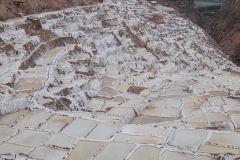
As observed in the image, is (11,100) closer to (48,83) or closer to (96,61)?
(48,83)

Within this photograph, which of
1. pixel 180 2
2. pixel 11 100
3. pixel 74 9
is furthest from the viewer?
pixel 180 2

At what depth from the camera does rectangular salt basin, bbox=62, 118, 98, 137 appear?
7.06 meters

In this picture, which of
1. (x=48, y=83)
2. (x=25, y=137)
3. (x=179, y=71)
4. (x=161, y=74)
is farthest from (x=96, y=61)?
(x=25, y=137)

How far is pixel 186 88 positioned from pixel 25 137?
819 cm

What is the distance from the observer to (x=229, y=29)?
125ft

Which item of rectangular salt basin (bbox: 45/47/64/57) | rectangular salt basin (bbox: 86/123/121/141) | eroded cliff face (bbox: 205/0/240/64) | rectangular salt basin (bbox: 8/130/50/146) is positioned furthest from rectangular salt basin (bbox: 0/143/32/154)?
eroded cliff face (bbox: 205/0/240/64)

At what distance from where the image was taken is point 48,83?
9562 millimetres

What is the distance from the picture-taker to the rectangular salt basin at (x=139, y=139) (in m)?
6.53

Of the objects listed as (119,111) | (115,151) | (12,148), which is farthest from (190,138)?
(12,148)

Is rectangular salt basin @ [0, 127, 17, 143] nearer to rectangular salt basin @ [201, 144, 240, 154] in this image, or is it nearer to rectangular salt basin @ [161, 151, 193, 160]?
rectangular salt basin @ [161, 151, 193, 160]

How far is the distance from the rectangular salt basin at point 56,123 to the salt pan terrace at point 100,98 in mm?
25

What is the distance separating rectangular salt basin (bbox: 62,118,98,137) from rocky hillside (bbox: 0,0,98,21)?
30.4 ft

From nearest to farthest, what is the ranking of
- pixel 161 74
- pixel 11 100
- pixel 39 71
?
pixel 11 100 < pixel 39 71 < pixel 161 74

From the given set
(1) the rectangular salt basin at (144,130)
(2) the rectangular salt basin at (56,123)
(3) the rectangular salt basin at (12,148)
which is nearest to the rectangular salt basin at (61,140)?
(2) the rectangular salt basin at (56,123)
